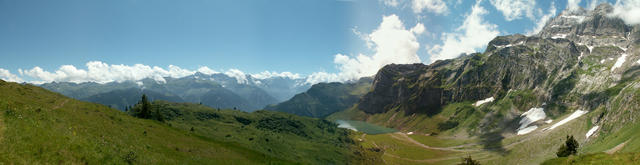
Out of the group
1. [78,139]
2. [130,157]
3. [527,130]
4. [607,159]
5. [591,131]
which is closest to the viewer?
[78,139]

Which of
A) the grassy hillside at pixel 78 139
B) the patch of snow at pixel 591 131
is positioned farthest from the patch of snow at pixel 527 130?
the grassy hillside at pixel 78 139

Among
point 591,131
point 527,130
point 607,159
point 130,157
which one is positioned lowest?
point 527,130

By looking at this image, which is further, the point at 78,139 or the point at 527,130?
the point at 527,130

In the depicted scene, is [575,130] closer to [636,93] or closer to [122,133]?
[636,93]

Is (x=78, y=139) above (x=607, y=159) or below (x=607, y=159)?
above

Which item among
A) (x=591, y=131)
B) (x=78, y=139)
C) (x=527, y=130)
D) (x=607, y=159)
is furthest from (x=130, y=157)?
(x=527, y=130)

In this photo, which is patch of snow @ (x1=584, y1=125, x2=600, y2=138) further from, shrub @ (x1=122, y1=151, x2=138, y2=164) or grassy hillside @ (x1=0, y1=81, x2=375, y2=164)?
shrub @ (x1=122, y1=151, x2=138, y2=164)

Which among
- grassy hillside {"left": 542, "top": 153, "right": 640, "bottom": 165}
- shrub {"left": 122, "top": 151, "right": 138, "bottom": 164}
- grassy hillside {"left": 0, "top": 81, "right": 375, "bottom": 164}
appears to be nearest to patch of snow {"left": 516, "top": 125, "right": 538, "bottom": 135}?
grassy hillside {"left": 542, "top": 153, "right": 640, "bottom": 165}

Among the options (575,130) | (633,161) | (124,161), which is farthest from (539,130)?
(124,161)

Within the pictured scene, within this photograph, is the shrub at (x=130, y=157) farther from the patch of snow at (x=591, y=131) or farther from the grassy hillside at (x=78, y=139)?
the patch of snow at (x=591, y=131)

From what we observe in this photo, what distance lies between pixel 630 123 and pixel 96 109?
187587 mm

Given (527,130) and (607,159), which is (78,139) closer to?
(607,159)

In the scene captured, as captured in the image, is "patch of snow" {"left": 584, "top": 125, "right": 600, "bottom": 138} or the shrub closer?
the shrub

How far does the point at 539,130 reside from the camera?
7062 inches
